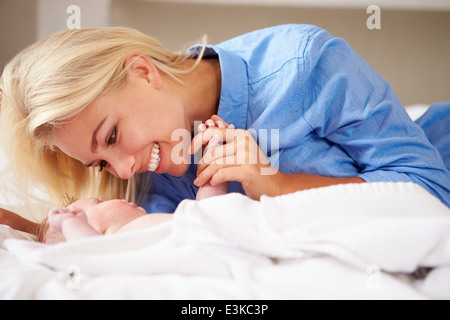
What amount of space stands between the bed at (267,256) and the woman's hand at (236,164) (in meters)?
0.23

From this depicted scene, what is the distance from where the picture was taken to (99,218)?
2.62ft

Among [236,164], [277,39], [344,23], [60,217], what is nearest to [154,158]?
[236,164]

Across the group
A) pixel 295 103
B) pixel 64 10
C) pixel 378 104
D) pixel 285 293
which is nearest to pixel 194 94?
pixel 295 103

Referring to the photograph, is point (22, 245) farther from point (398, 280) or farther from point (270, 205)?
point (398, 280)

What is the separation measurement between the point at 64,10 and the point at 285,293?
169 cm

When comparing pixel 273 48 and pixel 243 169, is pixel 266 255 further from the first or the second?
pixel 273 48

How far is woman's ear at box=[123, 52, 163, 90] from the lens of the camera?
973 mm

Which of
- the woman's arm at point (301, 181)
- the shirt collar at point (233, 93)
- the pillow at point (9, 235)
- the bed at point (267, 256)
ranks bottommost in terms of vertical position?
the pillow at point (9, 235)

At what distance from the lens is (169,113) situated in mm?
970

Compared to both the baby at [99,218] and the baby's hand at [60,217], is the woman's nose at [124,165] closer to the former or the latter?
the baby at [99,218]

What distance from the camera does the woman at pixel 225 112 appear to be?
896 mm

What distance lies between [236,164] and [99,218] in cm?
29

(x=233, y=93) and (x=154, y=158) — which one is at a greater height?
(x=233, y=93)

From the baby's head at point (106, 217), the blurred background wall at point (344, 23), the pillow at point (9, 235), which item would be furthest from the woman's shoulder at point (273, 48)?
the blurred background wall at point (344, 23)
